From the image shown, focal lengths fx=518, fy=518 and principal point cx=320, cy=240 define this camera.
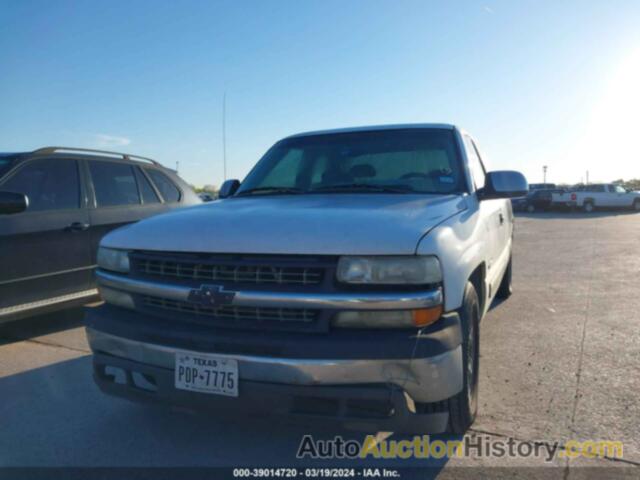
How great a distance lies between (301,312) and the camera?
2.28 metres

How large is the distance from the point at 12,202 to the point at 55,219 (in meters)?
0.65

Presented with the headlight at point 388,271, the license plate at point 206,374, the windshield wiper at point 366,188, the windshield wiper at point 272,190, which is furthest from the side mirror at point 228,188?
the headlight at point 388,271

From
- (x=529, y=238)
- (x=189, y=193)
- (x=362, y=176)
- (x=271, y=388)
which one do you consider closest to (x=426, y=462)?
(x=271, y=388)

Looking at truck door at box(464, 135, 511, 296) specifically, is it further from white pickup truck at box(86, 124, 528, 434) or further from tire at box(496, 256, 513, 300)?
tire at box(496, 256, 513, 300)

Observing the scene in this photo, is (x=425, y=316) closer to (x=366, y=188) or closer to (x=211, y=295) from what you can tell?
(x=211, y=295)

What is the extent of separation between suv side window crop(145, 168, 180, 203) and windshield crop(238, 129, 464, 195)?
254 cm

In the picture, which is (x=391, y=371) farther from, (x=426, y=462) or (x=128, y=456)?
(x=128, y=456)

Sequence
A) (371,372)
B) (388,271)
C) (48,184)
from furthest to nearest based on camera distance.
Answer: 1. (48,184)
2. (388,271)
3. (371,372)

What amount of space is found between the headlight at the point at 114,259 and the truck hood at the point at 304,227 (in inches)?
1.6

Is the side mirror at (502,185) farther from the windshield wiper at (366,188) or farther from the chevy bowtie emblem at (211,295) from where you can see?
the chevy bowtie emblem at (211,295)

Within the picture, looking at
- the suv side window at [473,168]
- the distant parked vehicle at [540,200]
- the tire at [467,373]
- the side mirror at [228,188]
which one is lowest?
the distant parked vehicle at [540,200]

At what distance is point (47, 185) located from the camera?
16.3ft

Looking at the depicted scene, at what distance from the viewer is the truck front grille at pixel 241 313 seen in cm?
228

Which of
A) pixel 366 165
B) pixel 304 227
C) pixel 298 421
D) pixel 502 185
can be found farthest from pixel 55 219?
pixel 502 185
